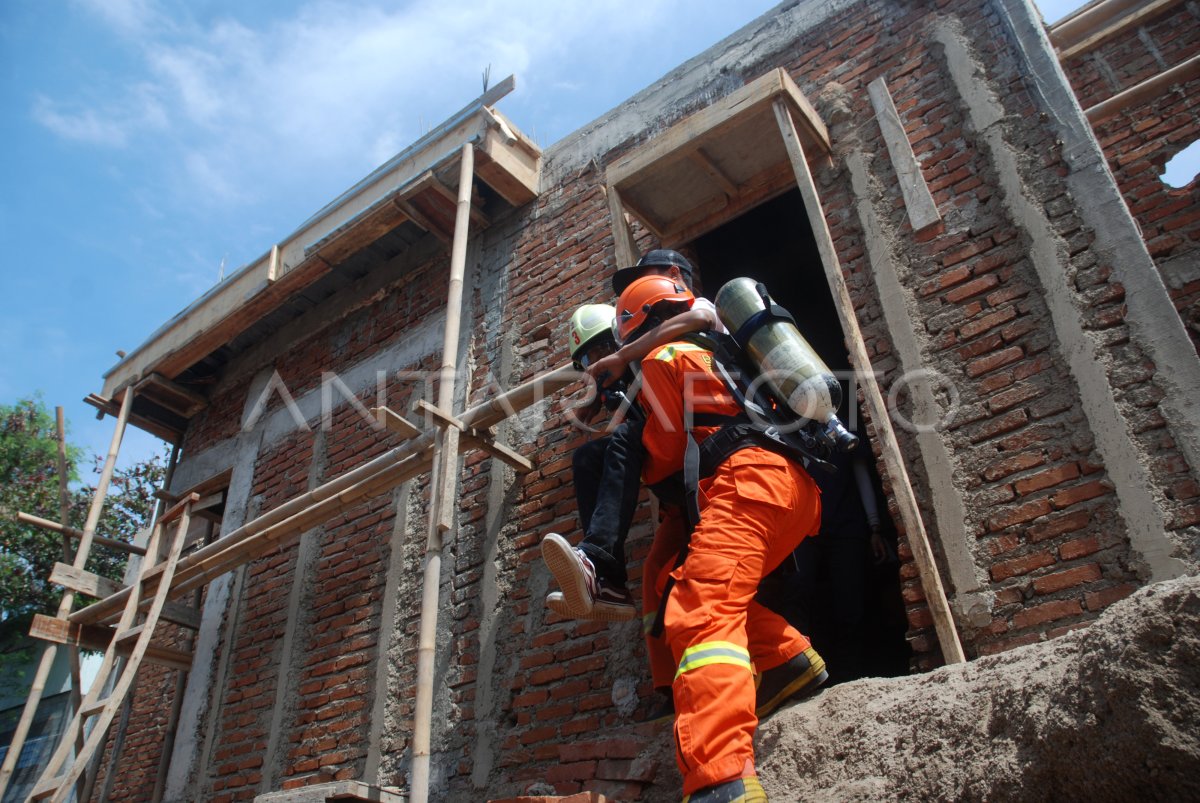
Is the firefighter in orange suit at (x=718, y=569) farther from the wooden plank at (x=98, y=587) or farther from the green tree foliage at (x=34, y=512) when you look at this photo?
the green tree foliage at (x=34, y=512)

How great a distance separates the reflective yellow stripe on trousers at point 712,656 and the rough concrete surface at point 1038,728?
1.38 feet

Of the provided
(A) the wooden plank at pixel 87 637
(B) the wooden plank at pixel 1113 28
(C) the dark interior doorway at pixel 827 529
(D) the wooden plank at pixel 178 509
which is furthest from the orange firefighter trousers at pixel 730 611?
(A) the wooden plank at pixel 87 637

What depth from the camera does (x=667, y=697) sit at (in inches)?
150

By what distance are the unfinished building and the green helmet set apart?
0.39 m

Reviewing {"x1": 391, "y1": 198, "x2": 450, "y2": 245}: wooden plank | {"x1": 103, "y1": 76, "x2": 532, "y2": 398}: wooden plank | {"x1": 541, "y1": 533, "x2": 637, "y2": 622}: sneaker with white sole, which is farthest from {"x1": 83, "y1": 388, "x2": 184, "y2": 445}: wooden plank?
{"x1": 541, "y1": 533, "x2": 637, "y2": 622}: sneaker with white sole

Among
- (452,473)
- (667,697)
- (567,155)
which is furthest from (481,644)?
(567,155)

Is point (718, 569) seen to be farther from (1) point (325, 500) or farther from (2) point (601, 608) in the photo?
(1) point (325, 500)

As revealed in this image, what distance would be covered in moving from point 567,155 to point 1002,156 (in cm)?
338

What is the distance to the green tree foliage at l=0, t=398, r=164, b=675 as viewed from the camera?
1359cm

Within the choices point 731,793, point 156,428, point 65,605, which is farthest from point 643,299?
point 156,428

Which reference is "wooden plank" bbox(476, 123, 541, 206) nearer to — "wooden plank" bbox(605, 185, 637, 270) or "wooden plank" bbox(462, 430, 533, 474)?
"wooden plank" bbox(605, 185, 637, 270)

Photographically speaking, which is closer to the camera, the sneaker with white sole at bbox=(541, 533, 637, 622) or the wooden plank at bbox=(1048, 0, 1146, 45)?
the sneaker with white sole at bbox=(541, 533, 637, 622)

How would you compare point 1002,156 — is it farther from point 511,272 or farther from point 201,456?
point 201,456

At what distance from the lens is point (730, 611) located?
108 inches
